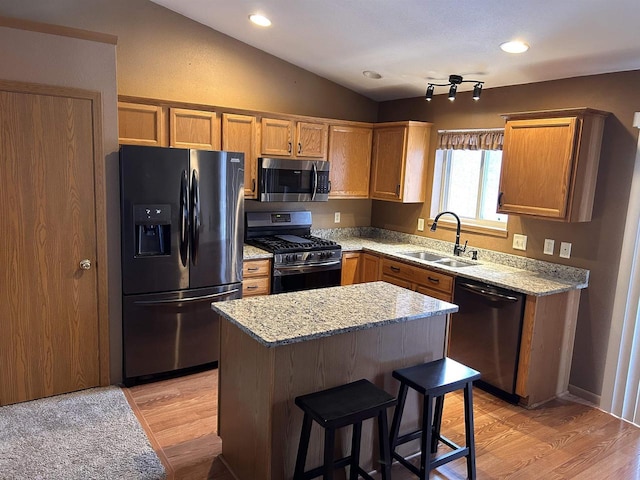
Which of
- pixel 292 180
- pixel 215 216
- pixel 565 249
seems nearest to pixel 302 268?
pixel 292 180

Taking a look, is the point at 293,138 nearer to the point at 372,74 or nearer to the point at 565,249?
the point at 372,74

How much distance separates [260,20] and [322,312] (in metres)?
2.52

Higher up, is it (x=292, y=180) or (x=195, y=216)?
(x=292, y=180)

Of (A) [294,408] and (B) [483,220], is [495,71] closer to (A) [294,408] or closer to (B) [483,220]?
(B) [483,220]

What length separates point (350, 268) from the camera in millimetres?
4625

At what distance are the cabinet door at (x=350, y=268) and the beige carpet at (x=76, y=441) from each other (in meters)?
2.22

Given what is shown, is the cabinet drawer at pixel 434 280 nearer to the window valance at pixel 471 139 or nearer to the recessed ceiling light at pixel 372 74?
the window valance at pixel 471 139

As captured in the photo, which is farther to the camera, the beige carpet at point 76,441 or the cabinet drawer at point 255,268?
the cabinet drawer at point 255,268

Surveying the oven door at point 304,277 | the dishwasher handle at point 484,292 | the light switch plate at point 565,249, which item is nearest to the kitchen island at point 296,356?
the dishwasher handle at point 484,292

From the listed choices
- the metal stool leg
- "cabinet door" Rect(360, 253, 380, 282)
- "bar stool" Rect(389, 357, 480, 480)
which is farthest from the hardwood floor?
"cabinet door" Rect(360, 253, 380, 282)

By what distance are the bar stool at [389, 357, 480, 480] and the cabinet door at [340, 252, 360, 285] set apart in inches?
83.5

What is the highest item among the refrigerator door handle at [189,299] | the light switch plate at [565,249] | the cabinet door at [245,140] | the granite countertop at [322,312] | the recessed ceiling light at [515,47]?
the recessed ceiling light at [515,47]

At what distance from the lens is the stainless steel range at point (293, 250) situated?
162 inches

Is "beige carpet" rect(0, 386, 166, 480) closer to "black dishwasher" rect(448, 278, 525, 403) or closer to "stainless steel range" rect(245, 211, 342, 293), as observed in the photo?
"stainless steel range" rect(245, 211, 342, 293)
